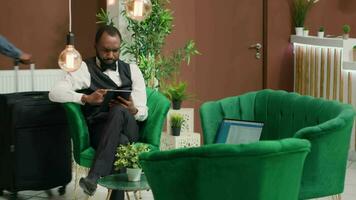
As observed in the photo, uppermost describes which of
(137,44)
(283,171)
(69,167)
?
(137,44)

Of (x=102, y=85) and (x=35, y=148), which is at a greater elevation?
(x=102, y=85)

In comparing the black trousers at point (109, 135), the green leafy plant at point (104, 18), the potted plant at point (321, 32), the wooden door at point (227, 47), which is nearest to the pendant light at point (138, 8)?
the black trousers at point (109, 135)

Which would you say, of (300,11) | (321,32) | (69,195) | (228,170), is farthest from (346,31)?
(228,170)

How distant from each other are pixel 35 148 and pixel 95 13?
221 centimetres

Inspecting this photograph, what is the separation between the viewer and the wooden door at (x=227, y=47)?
26.0ft

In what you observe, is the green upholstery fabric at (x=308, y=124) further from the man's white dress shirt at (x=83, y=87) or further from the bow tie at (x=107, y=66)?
the bow tie at (x=107, y=66)

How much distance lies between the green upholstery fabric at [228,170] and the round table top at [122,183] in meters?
1.34

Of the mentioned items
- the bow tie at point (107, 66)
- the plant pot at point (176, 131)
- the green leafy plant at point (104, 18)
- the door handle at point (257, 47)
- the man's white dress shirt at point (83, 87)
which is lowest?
the plant pot at point (176, 131)

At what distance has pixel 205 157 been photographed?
2947 millimetres

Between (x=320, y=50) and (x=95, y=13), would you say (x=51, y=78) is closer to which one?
(x=95, y=13)

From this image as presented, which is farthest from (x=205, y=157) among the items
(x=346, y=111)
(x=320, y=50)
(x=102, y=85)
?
(x=320, y=50)

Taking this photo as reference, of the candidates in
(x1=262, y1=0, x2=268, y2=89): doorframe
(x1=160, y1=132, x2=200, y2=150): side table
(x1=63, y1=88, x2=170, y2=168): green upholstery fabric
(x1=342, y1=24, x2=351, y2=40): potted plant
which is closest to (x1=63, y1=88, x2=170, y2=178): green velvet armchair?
(x1=63, y1=88, x2=170, y2=168): green upholstery fabric

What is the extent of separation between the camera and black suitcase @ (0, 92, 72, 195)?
5.61 metres

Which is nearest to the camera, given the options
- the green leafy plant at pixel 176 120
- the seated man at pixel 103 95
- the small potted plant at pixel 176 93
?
the seated man at pixel 103 95
